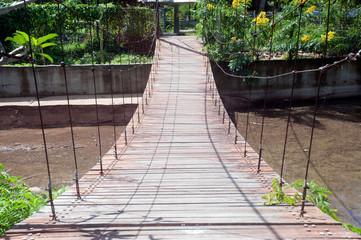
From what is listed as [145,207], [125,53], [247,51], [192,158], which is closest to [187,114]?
[192,158]

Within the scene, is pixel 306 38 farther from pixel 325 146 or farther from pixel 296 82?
pixel 325 146

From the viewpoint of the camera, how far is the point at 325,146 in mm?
5207

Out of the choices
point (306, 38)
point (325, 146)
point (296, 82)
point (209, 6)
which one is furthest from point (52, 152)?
point (296, 82)

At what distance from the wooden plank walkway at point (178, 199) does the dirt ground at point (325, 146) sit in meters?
1.64

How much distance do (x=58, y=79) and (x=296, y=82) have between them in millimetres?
5650

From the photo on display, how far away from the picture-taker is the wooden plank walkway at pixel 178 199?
1.54 metres

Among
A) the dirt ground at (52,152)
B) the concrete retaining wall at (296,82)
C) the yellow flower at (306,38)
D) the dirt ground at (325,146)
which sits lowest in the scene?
the dirt ground at (52,152)

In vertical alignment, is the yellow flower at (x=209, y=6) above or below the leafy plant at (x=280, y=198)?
above

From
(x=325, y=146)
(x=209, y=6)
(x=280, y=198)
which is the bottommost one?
(x=325, y=146)

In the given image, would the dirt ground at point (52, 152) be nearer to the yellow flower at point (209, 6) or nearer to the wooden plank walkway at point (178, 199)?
the wooden plank walkway at point (178, 199)

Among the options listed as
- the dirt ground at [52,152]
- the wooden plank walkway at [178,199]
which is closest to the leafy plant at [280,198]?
the wooden plank walkway at [178,199]

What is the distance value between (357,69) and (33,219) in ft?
26.7

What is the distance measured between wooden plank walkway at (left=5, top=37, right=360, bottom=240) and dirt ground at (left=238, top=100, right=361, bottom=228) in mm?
1640

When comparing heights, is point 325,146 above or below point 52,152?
above
